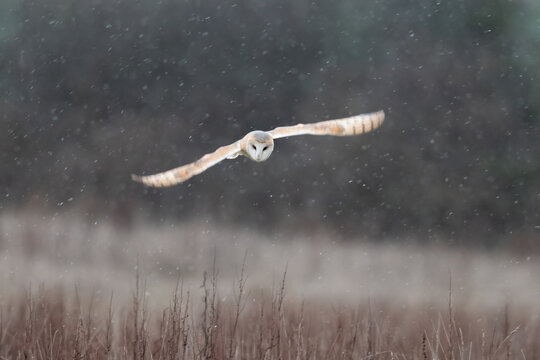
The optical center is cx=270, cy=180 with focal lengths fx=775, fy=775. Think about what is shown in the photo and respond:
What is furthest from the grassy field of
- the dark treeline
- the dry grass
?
the dark treeline

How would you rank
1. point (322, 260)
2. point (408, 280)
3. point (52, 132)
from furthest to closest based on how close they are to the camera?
point (52, 132), point (322, 260), point (408, 280)

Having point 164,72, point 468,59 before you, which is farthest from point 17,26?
point 468,59

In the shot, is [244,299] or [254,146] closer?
[254,146]

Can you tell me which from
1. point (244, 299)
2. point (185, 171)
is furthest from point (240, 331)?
point (185, 171)

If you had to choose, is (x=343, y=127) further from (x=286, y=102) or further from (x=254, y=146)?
(x=286, y=102)

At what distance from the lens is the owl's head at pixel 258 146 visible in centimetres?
433

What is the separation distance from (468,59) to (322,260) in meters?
4.37

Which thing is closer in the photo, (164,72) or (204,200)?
(204,200)

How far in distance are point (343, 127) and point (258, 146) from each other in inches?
25.8

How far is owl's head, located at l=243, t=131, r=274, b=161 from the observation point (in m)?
4.33

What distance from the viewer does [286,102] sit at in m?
11.7

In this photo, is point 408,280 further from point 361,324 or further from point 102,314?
point 102,314

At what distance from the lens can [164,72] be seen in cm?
1179

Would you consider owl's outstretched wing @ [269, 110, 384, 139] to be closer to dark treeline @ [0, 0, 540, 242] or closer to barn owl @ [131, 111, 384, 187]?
barn owl @ [131, 111, 384, 187]
